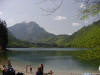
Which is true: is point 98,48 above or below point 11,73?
above

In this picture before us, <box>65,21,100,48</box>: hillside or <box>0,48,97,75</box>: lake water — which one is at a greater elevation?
<box>65,21,100,48</box>: hillside

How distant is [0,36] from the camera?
93.1 metres

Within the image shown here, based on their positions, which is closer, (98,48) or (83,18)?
(83,18)

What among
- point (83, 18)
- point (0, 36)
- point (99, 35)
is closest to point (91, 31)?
point (99, 35)

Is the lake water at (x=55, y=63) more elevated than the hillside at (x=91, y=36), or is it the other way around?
the hillside at (x=91, y=36)

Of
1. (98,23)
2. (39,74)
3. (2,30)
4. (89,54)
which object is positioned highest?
(2,30)

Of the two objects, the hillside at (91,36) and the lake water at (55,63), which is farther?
the lake water at (55,63)

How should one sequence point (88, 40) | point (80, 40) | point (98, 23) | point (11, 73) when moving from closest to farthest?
point (98, 23)
point (88, 40)
point (80, 40)
point (11, 73)

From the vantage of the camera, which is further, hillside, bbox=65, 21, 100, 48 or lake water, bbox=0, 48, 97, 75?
lake water, bbox=0, 48, 97, 75

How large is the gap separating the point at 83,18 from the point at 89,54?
6.21 feet

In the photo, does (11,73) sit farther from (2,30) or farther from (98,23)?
(2,30)

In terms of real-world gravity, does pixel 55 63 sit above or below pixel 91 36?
below

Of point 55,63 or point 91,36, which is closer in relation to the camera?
point 91,36

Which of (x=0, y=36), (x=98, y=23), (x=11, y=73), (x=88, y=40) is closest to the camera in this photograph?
(x=98, y=23)
